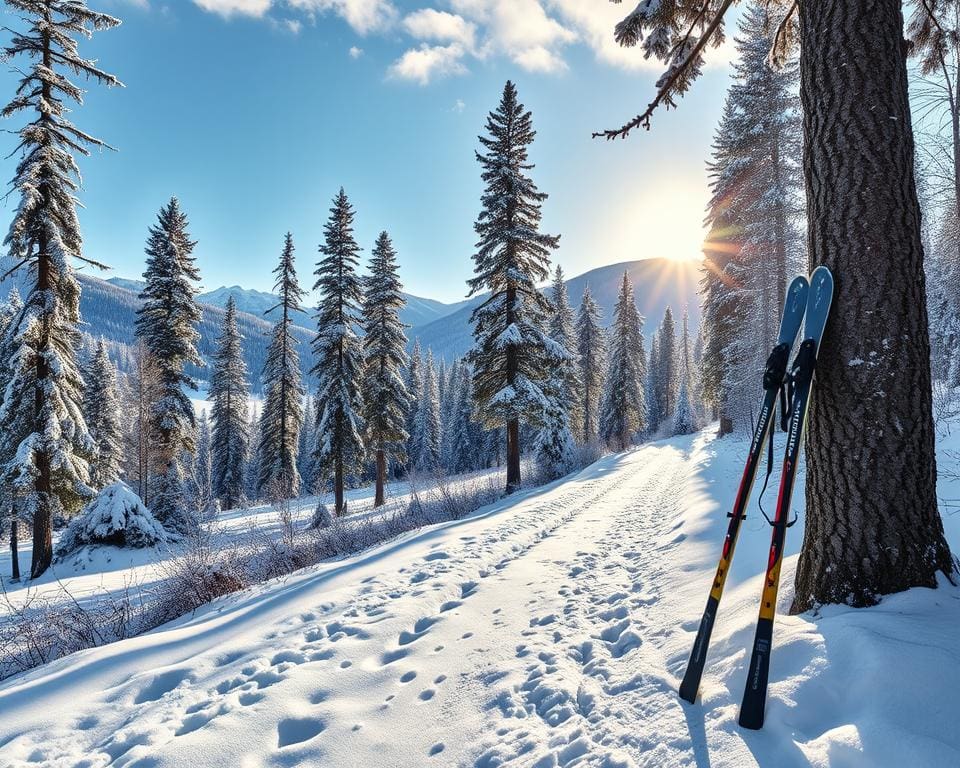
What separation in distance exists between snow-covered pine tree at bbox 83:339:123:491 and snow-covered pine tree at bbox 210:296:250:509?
19.8 feet

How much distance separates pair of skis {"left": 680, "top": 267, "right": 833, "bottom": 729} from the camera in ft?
7.92

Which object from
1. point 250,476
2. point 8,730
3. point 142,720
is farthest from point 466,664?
point 250,476

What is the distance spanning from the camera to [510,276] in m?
17.0

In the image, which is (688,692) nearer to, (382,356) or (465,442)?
(382,356)

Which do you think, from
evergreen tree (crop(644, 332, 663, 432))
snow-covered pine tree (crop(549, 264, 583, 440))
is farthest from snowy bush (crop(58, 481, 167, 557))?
evergreen tree (crop(644, 332, 663, 432))

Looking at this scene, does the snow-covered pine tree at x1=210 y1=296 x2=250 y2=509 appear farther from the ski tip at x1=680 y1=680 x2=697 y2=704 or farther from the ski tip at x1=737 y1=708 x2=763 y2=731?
the ski tip at x1=737 y1=708 x2=763 y2=731

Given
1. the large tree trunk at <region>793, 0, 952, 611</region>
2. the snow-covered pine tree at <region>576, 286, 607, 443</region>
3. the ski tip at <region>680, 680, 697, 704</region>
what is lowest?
the ski tip at <region>680, 680, 697, 704</region>

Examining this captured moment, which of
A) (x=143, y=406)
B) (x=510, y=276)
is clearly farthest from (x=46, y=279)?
(x=510, y=276)

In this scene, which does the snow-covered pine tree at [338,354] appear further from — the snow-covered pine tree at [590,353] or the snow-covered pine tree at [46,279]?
the snow-covered pine tree at [590,353]

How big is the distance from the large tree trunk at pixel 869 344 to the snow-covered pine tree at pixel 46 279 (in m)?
17.8

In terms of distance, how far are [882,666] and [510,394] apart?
1467 cm

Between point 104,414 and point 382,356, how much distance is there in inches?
864

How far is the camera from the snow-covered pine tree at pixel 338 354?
22.8m

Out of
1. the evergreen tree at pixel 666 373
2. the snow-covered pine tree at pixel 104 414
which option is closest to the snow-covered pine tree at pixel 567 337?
the evergreen tree at pixel 666 373
